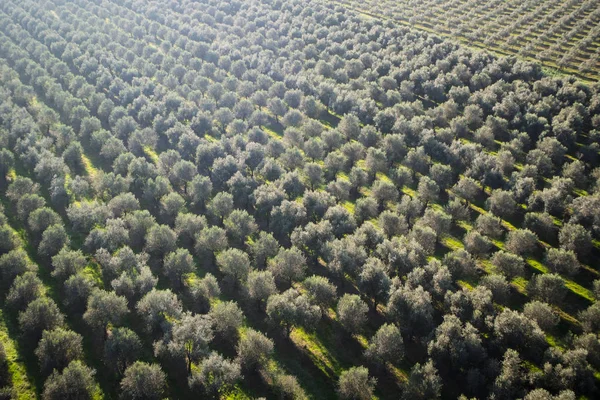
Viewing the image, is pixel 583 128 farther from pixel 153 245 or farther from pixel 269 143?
pixel 153 245

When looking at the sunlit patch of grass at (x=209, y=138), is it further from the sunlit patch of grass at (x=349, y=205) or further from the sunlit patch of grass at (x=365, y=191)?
the sunlit patch of grass at (x=365, y=191)

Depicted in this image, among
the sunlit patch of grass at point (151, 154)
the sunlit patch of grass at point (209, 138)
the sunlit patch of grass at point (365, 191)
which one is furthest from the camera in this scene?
the sunlit patch of grass at point (209, 138)

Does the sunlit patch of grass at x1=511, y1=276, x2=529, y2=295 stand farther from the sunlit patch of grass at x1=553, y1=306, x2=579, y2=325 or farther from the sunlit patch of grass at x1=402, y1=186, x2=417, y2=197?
the sunlit patch of grass at x1=402, y1=186, x2=417, y2=197

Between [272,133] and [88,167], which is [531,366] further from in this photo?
[88,167]

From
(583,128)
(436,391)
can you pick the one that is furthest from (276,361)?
(583,128)

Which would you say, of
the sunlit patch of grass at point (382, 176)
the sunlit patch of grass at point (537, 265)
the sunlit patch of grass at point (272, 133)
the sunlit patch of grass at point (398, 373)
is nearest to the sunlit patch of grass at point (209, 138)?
the sunlit patch of grass at point (272, 133)

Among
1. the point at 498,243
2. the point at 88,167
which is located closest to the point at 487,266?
the point at 498,243

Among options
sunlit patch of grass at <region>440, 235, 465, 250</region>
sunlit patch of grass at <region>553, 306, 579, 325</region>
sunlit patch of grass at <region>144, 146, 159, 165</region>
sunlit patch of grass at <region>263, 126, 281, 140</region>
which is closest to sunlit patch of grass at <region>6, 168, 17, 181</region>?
sunlit patch of grass at <region>144, 146, 159, 165</region>
